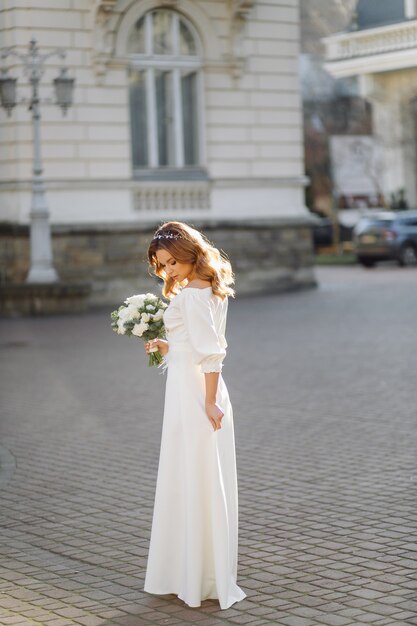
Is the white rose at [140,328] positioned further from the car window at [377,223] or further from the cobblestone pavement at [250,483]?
the car window at [377,223]

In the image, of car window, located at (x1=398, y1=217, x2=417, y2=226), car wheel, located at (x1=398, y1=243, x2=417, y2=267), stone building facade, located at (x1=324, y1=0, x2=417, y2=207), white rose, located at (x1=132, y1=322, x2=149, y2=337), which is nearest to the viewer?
white rose, located at (x1=132, y1=322, x2=149, y2=337)

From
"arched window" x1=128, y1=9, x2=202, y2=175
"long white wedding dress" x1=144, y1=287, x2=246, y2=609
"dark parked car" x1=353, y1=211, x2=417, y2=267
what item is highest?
"arched window" x1=128, y1=9, x2=202, y2=175

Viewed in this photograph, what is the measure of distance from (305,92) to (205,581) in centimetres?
5498

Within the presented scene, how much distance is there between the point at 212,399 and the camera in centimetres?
623

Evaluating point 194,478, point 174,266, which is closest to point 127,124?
point 174,266

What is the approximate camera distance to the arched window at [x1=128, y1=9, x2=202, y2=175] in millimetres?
27312

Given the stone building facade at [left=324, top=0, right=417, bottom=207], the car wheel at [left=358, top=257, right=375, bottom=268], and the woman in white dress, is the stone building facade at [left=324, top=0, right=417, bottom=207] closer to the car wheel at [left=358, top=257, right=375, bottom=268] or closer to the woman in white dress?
the car wheel at [left=358, top=257, right=375, bottom=268]

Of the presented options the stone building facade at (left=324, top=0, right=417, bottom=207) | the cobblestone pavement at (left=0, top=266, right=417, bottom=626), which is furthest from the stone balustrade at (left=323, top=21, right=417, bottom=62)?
the cobblestone pavement at (left=0, top=266, right=417, bottom=626)

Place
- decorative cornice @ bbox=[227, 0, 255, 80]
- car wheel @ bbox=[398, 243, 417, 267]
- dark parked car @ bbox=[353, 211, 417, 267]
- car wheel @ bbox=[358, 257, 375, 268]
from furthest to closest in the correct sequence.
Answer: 1. car wheel @ bbox=[358, 257, 375, 268]
2. car wheel @ bbox=[398, 243, 417, 267]
3. dark parked car @ bbox=[353, 211, 417, 267]
4. decorative cornice @ bbox=[227, 0, 255, 80]

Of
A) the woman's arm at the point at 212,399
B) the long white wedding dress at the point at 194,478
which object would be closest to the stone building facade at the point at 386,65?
the long white wedding dress at the point at 194,478

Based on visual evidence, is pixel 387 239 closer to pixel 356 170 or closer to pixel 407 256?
pixel 407 256

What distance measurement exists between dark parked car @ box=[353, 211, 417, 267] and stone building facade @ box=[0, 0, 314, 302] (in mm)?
9212

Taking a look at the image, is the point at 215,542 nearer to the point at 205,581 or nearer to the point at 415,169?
the point at 205,581

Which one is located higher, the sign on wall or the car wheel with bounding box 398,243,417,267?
the sign on wall
